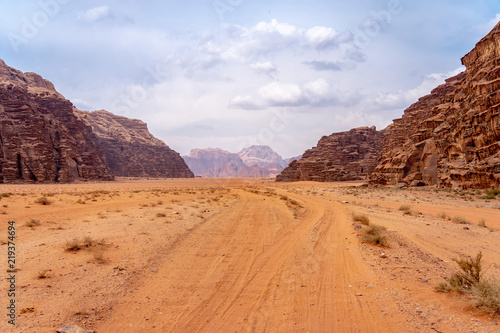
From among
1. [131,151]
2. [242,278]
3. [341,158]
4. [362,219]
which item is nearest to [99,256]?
[242,278]

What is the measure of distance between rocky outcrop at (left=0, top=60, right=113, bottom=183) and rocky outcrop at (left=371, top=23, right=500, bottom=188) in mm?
64515

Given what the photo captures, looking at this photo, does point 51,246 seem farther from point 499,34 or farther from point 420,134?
point 420,134

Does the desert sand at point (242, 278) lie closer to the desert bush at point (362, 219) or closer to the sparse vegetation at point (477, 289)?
the sparse vegetation at point (477, 289)

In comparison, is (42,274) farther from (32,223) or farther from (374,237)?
(374,237)

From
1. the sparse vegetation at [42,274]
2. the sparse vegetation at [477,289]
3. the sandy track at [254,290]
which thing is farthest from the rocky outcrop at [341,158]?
the sparse vegetation at [42,274]

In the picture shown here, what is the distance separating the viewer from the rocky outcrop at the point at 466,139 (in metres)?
23.1

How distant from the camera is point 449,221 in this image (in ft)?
40.3

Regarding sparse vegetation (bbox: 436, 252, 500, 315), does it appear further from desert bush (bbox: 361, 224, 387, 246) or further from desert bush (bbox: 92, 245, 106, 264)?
desert bush (bbox: 92, 245, 106, 264)

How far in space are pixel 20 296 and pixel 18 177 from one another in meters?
63.8

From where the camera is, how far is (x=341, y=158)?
261 feet

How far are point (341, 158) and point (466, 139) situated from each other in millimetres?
54220

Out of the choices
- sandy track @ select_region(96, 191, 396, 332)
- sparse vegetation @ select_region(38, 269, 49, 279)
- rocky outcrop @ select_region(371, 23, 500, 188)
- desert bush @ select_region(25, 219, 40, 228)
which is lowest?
sandy track @ select_region(96, 191, 396, 332)

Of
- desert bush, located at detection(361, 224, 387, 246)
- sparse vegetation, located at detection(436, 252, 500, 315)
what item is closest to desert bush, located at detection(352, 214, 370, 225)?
desert bush, located at detection(361, 224, 387, 246)

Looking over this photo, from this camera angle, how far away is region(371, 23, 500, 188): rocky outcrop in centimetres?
2311
